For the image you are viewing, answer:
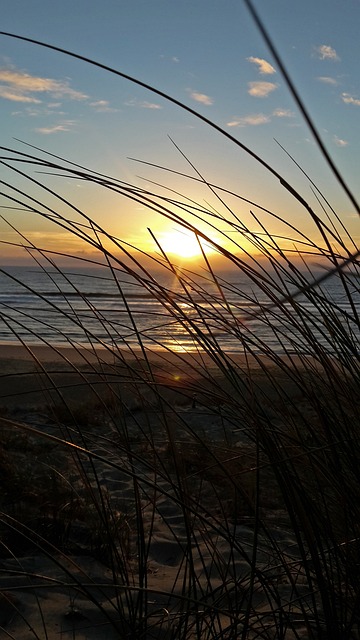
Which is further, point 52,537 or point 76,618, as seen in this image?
point 52,537

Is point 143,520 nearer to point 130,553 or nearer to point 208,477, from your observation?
point 130,553

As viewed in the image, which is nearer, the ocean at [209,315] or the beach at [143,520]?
the beach at [143,520]

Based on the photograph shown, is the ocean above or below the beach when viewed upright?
above

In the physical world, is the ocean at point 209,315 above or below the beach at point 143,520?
above

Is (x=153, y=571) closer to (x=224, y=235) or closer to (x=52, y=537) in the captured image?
(x=52, y=537)

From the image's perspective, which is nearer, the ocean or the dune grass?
the dune grass

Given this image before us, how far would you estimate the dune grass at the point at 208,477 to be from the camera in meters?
0.98

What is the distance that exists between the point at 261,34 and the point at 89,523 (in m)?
2.41

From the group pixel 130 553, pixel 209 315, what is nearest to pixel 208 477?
pixel 130 553

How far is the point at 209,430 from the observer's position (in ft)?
18.6

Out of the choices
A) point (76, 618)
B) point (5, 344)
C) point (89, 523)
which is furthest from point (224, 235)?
point (5, 344)

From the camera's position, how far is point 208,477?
275 centimetres

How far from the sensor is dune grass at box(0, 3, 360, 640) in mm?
980

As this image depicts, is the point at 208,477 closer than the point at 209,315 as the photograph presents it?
No
